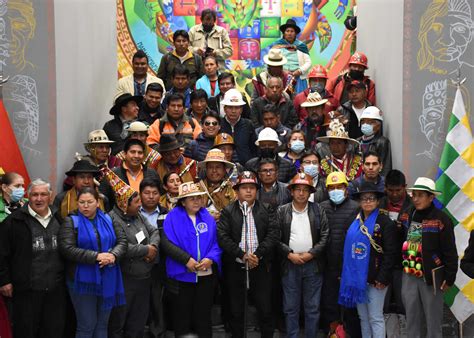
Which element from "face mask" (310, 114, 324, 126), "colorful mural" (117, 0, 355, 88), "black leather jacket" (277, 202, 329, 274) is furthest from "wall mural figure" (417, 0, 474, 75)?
"colorful mural" (117, 0, 355, 88)

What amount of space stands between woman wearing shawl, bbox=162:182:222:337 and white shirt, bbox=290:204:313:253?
0.91 m

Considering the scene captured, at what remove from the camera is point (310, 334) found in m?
10.4

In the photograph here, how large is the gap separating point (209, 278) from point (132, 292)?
2.93ft

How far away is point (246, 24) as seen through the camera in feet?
58.2

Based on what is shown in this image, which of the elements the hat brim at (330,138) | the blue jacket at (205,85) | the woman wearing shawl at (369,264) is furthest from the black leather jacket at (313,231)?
the blue jacket at (205,85)

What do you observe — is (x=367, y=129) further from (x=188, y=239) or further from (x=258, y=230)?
(x=188, y=239)

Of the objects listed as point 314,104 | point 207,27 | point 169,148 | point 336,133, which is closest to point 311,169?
point 336,133

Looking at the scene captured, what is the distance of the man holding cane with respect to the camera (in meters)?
10.3

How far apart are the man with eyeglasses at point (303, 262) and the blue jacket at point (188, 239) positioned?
82 centimetres

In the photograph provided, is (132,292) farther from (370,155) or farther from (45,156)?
(370,155)

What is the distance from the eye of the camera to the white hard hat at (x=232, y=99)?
12477 millimetres

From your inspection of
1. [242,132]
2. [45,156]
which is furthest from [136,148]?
[242,132]

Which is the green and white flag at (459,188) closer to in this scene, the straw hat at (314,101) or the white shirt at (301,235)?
the white shirt at (301,235)

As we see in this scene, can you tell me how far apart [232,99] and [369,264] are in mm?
3510
